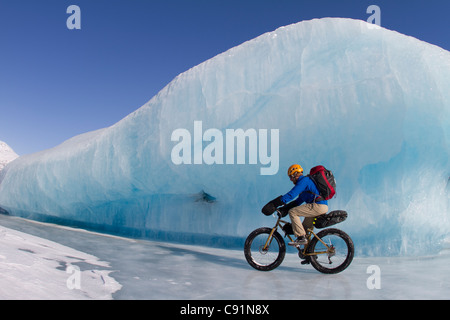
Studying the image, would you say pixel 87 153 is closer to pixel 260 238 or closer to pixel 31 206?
pixel 31 206

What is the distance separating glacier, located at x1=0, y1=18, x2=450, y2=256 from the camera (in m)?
4.96

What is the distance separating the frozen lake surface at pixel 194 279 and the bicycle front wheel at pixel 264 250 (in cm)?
10

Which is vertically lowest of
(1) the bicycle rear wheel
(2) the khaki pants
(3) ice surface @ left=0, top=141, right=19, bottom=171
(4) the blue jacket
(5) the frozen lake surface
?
(5) the frozen lake surface

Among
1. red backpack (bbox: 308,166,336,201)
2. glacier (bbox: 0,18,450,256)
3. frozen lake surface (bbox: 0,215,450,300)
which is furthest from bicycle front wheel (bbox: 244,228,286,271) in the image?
glacier (bbox: 0,18,450,256)

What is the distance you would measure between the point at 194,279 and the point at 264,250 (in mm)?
835

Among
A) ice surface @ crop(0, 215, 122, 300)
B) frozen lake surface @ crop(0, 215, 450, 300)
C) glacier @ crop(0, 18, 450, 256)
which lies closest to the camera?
ice surface @ crop(0, 215, 122, 300)

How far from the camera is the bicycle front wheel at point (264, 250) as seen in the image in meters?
3.55

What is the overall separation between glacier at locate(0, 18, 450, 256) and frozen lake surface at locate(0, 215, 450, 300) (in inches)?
44.1

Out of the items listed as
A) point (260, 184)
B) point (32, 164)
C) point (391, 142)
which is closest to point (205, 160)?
point (260, 184)

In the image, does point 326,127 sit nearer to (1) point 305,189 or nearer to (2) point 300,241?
(1) point 305,189

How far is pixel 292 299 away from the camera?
8.33ft

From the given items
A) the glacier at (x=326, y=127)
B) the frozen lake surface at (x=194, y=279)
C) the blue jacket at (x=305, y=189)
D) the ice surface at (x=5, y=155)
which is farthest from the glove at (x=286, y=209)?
the ice surface at (x=5, y=155)

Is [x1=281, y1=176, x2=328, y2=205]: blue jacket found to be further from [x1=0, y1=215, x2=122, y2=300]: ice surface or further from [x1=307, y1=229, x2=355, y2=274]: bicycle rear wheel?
[x1=0, y1=215, x2=122, y2=300]: ice surface

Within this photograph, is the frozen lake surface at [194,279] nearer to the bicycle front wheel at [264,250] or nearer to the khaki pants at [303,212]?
the bicycle front wheel at [264,250]
